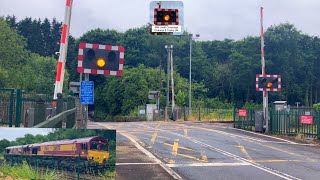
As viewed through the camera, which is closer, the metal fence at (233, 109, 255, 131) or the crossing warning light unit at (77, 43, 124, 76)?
the crossing warning light unit at (77, 43, 124, 76)

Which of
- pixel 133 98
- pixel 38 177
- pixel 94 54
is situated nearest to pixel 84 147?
pixel 38 177

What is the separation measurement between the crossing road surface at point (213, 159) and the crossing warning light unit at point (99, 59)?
108 inches

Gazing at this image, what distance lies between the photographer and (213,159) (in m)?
13.8

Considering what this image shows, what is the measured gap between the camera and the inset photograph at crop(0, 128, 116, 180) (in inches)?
264

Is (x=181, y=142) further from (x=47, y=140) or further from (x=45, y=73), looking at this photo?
(x=45, y=73)

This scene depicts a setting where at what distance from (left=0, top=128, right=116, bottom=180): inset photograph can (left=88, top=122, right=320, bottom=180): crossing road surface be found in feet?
12.3

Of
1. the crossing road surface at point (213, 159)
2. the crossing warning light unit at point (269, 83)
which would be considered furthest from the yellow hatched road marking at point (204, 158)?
the crossing warning light unit at point (269, 83)

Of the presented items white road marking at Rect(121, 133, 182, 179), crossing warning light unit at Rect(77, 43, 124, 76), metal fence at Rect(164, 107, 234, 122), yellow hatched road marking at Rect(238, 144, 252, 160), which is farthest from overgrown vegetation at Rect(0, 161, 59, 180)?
metal fence at Rect(164, 107, 234, 122)

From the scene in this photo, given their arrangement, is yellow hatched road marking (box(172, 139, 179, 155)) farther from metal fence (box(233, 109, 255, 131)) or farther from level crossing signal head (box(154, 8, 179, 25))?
metal fence (box(233, 109, 255, 131))

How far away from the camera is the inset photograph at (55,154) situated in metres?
6.71

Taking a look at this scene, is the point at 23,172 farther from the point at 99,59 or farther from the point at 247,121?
the point at 247,121

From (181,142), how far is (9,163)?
11858 millimetres

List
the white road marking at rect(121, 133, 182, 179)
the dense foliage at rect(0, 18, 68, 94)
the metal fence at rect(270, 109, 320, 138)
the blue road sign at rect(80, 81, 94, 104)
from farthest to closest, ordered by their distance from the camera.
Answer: the dense foliage at rect(0, 18, 68, 94) → the metal fence at rect(270, 109, 320, 138) → the white road marking at rect(121, 133, 182, 179) → the blue road sign at rect(80, 81, 94, 104)

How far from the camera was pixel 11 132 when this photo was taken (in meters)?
6.59
